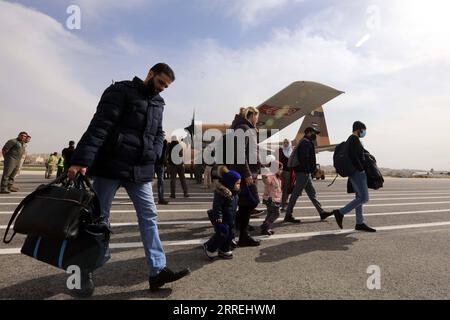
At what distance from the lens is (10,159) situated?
8734 mm

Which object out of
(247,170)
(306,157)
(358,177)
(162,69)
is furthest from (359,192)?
(162,69)

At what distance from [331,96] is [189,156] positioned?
7.81 metres

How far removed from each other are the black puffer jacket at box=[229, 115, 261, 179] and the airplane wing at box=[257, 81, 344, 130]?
1014 centimetres

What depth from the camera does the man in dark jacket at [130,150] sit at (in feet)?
8.08

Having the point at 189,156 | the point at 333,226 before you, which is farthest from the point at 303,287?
the point at 189,156

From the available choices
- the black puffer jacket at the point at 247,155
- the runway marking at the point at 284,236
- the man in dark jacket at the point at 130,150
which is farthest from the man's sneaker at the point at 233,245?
the man in dark jacket at the point at 130,150

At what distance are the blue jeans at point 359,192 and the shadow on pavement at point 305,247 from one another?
0.66 meters

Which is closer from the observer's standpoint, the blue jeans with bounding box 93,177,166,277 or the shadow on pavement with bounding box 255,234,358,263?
the blue jeans with bounding box 93,177,166,277

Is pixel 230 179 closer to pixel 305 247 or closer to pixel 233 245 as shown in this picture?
pixel 233 245

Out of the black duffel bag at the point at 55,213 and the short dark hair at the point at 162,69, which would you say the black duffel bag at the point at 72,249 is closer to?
the black duffel bag at the point at 55,213

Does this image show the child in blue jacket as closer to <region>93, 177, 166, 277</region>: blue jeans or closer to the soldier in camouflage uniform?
<region>93, 177, 166, 277</region>: blue jeans

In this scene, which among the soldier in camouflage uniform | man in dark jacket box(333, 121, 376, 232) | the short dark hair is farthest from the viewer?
the soldier in camouflage uniform

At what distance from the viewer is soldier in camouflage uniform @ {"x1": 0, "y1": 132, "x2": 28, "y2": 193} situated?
345 inches

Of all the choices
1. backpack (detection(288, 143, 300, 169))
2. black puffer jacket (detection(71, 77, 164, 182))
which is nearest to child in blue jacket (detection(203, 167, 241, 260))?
black puffer jacket (detection(71, 77, 164, 182))
